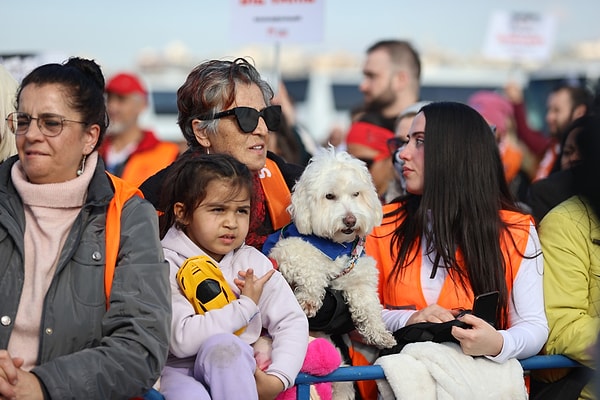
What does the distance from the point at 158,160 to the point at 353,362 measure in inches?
208

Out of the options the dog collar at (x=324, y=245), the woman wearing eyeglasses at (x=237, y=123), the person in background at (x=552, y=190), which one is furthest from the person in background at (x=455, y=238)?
the person in background at (x=552, y=190)

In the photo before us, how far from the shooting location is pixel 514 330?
418 centimetres

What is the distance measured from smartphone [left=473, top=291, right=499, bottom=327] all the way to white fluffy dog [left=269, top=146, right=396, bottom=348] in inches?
16.4

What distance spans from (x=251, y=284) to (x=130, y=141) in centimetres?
627

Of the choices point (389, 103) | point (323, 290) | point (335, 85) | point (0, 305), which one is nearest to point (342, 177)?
point (323, 290)

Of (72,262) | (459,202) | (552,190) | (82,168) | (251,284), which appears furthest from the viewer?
(552,190)

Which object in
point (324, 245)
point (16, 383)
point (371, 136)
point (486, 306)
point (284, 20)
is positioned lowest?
point (486, 306)

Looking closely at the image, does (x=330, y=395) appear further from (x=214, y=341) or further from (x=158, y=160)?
(x=158, y=160)

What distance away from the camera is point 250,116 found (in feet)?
14.3

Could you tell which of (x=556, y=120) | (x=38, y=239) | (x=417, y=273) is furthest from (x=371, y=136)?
(x=38, y=239)

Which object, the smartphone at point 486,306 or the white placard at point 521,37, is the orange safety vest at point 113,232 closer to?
the smartphone at point 486,306

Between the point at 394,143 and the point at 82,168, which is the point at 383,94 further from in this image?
the point at 82,168

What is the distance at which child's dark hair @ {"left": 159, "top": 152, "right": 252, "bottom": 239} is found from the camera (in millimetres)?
3850

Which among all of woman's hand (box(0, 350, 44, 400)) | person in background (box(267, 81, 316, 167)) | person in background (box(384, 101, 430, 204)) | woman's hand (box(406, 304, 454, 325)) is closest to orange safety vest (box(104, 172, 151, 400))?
woman's hand (box(0, 350, 44, 400))
